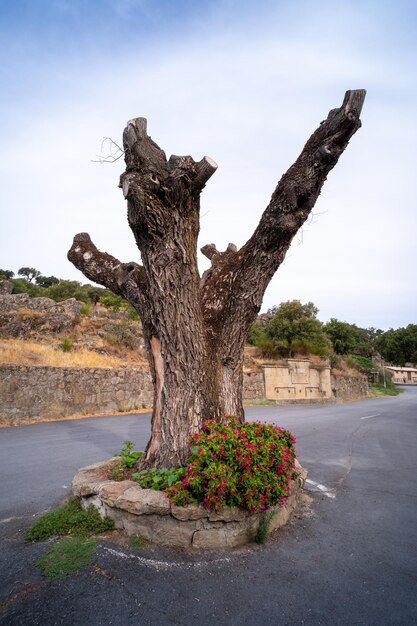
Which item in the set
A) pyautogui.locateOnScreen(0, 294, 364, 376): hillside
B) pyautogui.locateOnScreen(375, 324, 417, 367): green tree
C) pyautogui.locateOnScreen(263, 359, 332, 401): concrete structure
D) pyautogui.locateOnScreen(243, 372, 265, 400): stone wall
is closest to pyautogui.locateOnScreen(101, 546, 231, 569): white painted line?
pyautogui.locateOnScreen(0, 294, 364, 376): hillside

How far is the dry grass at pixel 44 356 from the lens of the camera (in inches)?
568

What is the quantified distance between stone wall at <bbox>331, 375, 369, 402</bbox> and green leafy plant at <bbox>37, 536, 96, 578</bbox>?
25578mm

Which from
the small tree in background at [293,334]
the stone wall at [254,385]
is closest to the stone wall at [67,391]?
the stone wall at [254,385]

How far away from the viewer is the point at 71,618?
2348 millimetres

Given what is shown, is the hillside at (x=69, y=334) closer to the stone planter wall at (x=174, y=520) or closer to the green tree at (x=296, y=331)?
the green tree at (x=296, y=331)

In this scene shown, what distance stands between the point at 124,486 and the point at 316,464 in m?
4.27

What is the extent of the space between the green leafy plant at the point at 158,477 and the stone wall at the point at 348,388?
Result: 2479 cm

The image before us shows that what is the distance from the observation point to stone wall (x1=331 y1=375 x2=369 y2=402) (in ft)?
90.6

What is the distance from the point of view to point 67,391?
45.5 feet

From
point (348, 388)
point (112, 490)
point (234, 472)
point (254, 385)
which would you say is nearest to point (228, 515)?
point (234, 472)

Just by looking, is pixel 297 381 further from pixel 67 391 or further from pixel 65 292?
pixel 65 292

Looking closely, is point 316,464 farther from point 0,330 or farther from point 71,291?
point 71,291

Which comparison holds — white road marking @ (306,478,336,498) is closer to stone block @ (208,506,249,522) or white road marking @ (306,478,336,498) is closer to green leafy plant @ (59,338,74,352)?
stone block @ (208,506,249,522)

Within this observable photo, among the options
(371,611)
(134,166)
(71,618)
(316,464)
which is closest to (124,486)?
(71,618)
